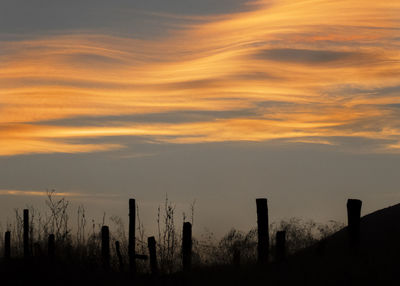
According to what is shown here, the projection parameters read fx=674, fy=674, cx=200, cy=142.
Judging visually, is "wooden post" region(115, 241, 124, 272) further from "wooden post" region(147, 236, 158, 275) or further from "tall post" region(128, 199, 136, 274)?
"wooden post" region(147, 236, 158, 275)

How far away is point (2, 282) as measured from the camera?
16.9m

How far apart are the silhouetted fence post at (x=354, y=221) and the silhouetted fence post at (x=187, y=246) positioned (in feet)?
17.5

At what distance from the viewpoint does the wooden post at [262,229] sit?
19469 mm

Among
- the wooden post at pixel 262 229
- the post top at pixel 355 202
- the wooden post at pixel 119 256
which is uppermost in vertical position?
the post top at pixel 355 202

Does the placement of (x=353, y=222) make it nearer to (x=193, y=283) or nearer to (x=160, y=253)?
(x=193, y=283)

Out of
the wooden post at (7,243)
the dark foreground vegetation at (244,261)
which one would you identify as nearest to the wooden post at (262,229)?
the dark foreground vegetation at (244,261)

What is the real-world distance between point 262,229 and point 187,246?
2.81 meters

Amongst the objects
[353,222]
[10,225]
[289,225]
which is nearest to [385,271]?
[353,222]

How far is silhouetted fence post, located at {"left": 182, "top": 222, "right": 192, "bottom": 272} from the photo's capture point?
68.5 feet

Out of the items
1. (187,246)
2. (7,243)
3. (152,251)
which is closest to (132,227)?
(152,251)

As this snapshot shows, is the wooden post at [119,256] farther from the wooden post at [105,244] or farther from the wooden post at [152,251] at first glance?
the wooden post at [152,251]

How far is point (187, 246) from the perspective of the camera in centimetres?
2125

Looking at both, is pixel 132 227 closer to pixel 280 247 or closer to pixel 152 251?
pixel 152 251

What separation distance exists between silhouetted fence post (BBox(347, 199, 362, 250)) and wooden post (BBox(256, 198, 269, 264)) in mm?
2732
